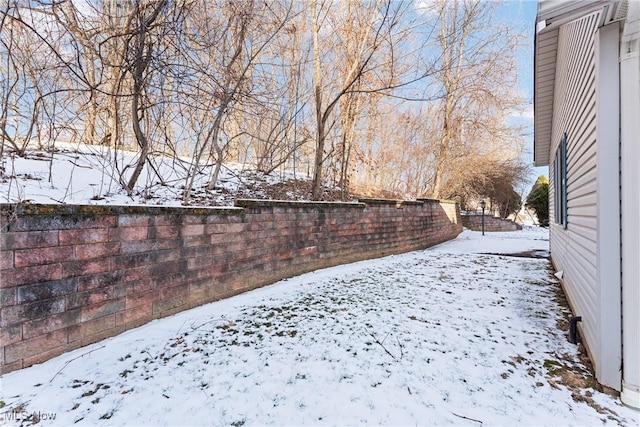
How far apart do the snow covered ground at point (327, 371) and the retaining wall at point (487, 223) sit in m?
13.5

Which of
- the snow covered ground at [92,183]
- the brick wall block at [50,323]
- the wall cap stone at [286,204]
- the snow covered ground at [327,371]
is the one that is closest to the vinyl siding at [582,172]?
the snow covered ground at [327,371]

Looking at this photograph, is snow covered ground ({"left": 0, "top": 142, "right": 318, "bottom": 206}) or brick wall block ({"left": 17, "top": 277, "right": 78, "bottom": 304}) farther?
snow covered ground ({"left": 0, "top": 142, "right": 318, "bottom": 206})

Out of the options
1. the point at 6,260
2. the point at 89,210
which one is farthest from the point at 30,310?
the point at 89,210

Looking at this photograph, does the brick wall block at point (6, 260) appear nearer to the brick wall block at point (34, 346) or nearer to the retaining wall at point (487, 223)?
the brick wall block at point (34, 346)

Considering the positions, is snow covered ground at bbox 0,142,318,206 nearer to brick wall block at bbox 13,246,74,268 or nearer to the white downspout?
brick wall block at bbox 13,246,74,268

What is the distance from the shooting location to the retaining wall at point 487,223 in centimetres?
1577

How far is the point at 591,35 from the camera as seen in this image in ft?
7.75

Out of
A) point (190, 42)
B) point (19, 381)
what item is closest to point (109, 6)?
point (190, 42)

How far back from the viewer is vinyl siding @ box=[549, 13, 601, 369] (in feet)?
7.61

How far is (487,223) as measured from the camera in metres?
15.8

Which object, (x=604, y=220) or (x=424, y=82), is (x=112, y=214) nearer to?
(x=604, y=220)

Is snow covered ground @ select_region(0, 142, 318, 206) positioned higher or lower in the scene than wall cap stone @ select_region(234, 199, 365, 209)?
higher

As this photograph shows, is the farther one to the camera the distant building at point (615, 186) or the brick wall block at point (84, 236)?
the brick wall block at point (84, 236)

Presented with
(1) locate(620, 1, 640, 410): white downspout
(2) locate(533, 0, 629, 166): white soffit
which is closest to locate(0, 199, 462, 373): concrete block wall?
(2) locate(533, 0, 629, 166): white soffit
